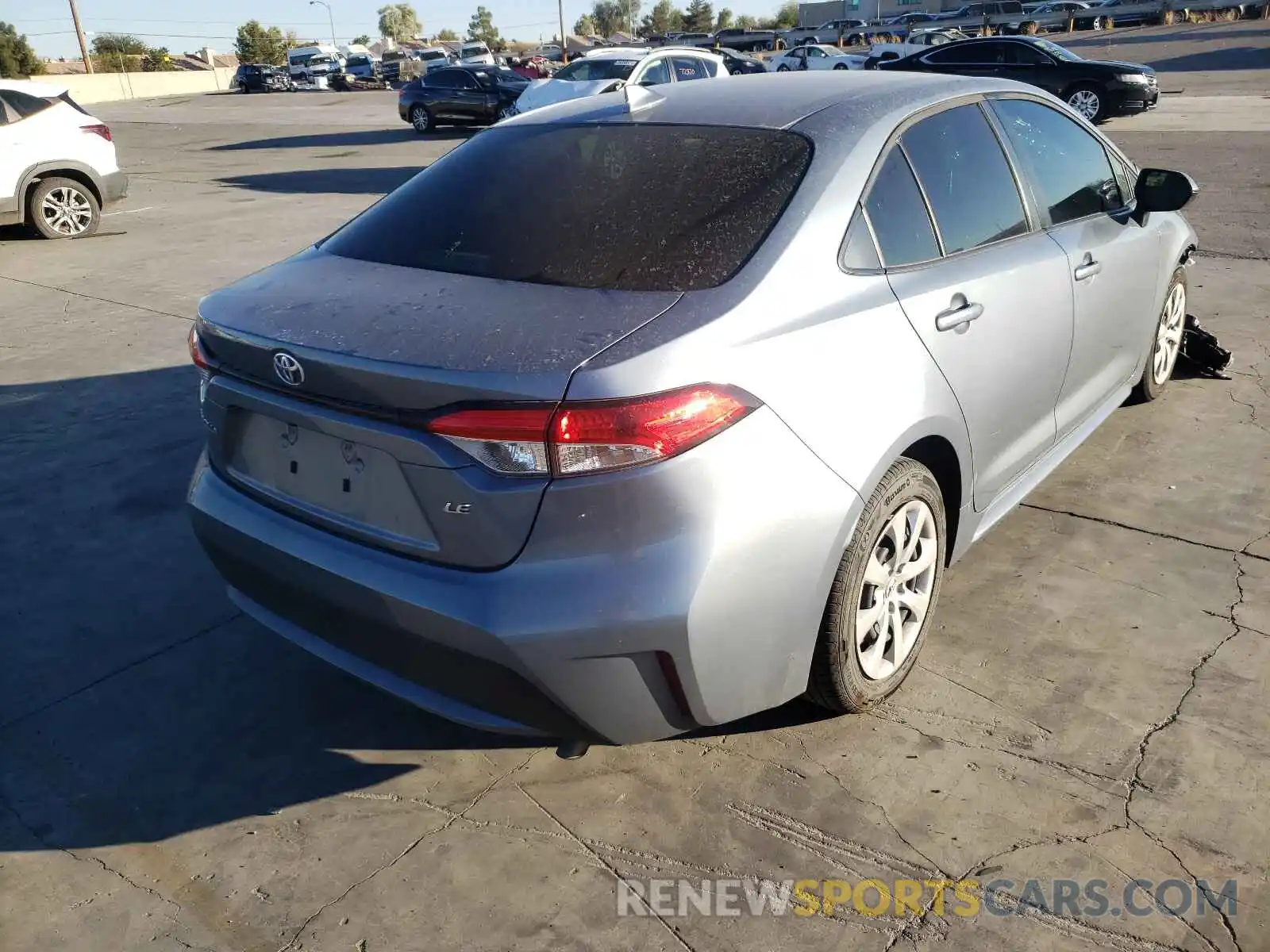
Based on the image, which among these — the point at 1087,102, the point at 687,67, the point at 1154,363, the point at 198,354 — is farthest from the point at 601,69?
the point at 198,354

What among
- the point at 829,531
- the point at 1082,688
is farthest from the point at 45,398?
the point at 1082,688

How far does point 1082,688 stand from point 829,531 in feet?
3.88

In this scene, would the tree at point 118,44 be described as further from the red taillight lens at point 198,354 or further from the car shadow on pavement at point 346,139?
the red taillight lens at point 198,354

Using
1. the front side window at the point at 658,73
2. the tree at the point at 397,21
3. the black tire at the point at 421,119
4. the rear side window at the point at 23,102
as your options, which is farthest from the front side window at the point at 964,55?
the tree at the point at 397,21

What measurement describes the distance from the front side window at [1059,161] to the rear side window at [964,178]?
0.61 ft

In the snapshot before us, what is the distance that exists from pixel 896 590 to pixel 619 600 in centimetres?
111

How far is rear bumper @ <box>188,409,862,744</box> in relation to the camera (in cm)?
222

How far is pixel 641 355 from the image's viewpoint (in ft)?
7.32

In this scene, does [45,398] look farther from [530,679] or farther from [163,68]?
[163,68]

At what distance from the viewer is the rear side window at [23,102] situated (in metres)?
10.9

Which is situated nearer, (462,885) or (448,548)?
(448,548)

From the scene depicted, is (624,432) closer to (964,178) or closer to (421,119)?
(964,178)

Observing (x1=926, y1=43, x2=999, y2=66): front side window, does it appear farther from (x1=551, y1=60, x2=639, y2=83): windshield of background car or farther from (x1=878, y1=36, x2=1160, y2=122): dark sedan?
(x1=551, y1=60, x2=639, y2=83): windshield of background car

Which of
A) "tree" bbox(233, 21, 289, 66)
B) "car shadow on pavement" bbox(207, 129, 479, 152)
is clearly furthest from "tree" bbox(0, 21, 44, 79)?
"car shadow on pavement" bbox(207, 129, 479, 152)
